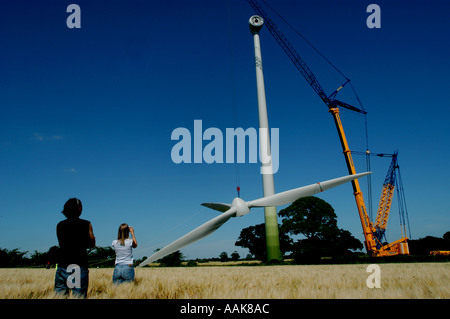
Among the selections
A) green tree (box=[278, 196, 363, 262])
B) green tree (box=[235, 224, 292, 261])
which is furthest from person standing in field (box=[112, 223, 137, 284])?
green tree (box=[235, 224, 292, 261])

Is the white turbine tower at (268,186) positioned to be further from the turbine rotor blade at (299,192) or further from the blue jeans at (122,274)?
the blue jeans at (122,274)

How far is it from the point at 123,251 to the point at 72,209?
3020 millimetres

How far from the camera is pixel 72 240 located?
6.54m

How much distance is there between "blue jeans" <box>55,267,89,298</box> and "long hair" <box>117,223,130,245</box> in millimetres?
2037

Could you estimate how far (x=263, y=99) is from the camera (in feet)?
156

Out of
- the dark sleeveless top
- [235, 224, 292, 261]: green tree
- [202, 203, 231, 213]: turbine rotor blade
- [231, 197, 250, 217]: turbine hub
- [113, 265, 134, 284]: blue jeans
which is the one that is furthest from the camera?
[235, 224, 292, 261]: green tree

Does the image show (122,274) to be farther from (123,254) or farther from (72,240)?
(72,240)

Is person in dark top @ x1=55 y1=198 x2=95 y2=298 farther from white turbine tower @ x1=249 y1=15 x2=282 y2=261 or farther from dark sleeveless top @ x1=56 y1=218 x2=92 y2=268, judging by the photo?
white turbine tower @ x1=249 y1=15 x2=282 y2=261

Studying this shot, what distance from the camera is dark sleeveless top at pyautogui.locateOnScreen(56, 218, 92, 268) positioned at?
21.5 feet

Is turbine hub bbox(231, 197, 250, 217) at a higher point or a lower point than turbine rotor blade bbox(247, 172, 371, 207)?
lower

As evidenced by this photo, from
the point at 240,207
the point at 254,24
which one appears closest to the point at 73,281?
the point at 240,207
